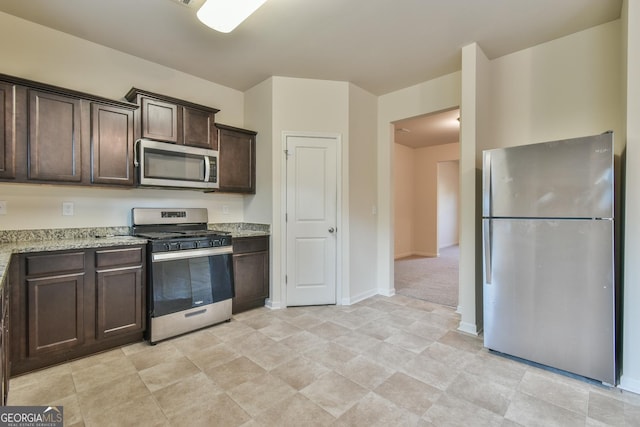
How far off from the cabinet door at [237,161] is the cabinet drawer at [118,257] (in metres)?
1.16

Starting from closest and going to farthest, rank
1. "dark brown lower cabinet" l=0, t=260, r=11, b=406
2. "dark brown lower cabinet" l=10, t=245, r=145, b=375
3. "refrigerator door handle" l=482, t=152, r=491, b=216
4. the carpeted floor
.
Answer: "dark brown lower cabinet" l=0, t=260, r=11, b=406, "dark brown lower cabinet" l=10, t=245, r=145, b=375, "refrigerator door handle" l=482, t=152, r=491, b=216, the carpeted floor

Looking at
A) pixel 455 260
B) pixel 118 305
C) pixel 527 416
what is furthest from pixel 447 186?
pixel 118 305

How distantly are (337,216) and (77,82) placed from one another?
285cm

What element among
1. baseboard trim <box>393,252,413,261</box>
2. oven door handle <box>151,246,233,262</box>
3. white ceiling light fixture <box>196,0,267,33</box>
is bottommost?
baseboard trim <box>393,252,413,261</box>

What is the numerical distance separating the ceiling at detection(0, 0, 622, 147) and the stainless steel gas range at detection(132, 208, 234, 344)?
161 centimetres

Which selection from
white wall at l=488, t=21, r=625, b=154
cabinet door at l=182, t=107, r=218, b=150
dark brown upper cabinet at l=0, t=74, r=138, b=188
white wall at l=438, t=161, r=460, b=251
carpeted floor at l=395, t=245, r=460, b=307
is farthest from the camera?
white wall at l=438, t=161, r=460, b=251

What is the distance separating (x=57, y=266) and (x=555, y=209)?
11.9 ft

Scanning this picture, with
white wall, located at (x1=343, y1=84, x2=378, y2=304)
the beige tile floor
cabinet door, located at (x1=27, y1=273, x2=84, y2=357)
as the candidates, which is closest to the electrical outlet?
cabinet door, located at (x1=27, y1=273, x2=84, y2=357)

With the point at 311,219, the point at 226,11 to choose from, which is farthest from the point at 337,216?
the point at 226,11

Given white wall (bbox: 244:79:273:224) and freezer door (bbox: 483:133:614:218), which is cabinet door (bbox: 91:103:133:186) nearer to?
white wall (bbox: 244:79:273:224)

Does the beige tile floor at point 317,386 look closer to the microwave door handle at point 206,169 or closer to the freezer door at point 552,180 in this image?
the freezer door at point 552,180

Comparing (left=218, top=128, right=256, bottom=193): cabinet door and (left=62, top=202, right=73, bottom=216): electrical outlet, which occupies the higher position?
(left=218, top=128, right=256, bottom=193): cabinet door

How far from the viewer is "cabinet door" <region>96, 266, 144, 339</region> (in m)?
2.39

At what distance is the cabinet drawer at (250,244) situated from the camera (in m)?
3.29
